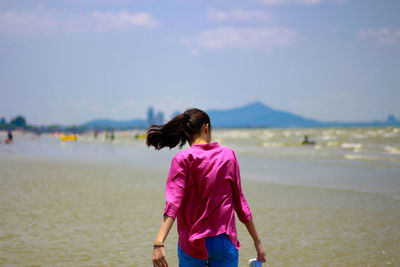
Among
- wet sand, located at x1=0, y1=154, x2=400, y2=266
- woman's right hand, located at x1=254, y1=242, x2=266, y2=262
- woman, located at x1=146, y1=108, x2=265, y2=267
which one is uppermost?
woman, located at x1=146, y1=108, x2=265, y2=267

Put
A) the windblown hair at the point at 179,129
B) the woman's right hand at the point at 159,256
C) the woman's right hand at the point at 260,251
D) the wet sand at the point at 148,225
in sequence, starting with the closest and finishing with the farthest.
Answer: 1. the woman's right hand at the point at 159,256
2. the windblown hair at the point at 179,129
3. the woman's right hand at the point at 260,251
4. the wet sand at the point at 148,225

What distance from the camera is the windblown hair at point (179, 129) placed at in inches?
104

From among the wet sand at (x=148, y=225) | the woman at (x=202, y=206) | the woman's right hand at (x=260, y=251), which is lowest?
the wet sand at (x=148, y=225)

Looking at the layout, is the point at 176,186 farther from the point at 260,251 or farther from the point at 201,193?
the point at 260,251

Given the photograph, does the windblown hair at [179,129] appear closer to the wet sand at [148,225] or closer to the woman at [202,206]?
the woman at [202,206]

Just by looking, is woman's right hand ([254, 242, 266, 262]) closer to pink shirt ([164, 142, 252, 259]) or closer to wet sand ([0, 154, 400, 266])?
pink shirt ([164, 142, 252, 259])

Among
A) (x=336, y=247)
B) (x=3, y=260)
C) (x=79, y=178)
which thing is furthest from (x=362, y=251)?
(x=79, y=178)

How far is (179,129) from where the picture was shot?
8.77ft

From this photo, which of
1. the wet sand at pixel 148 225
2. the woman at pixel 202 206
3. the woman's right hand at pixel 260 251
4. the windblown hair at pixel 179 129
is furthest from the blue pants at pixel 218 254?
the wet sand at pixel 148 225

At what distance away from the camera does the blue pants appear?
2479 mm

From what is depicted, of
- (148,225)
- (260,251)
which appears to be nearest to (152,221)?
(148,225)

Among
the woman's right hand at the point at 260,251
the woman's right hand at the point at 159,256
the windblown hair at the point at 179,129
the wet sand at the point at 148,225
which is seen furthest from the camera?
the wet sand at the point at 148,225

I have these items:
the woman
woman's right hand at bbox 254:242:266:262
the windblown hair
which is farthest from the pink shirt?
woman's right hand at bbox 254:242:266:262

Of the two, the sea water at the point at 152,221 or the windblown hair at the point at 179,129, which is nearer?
the windblown hair at the point at 179,129
